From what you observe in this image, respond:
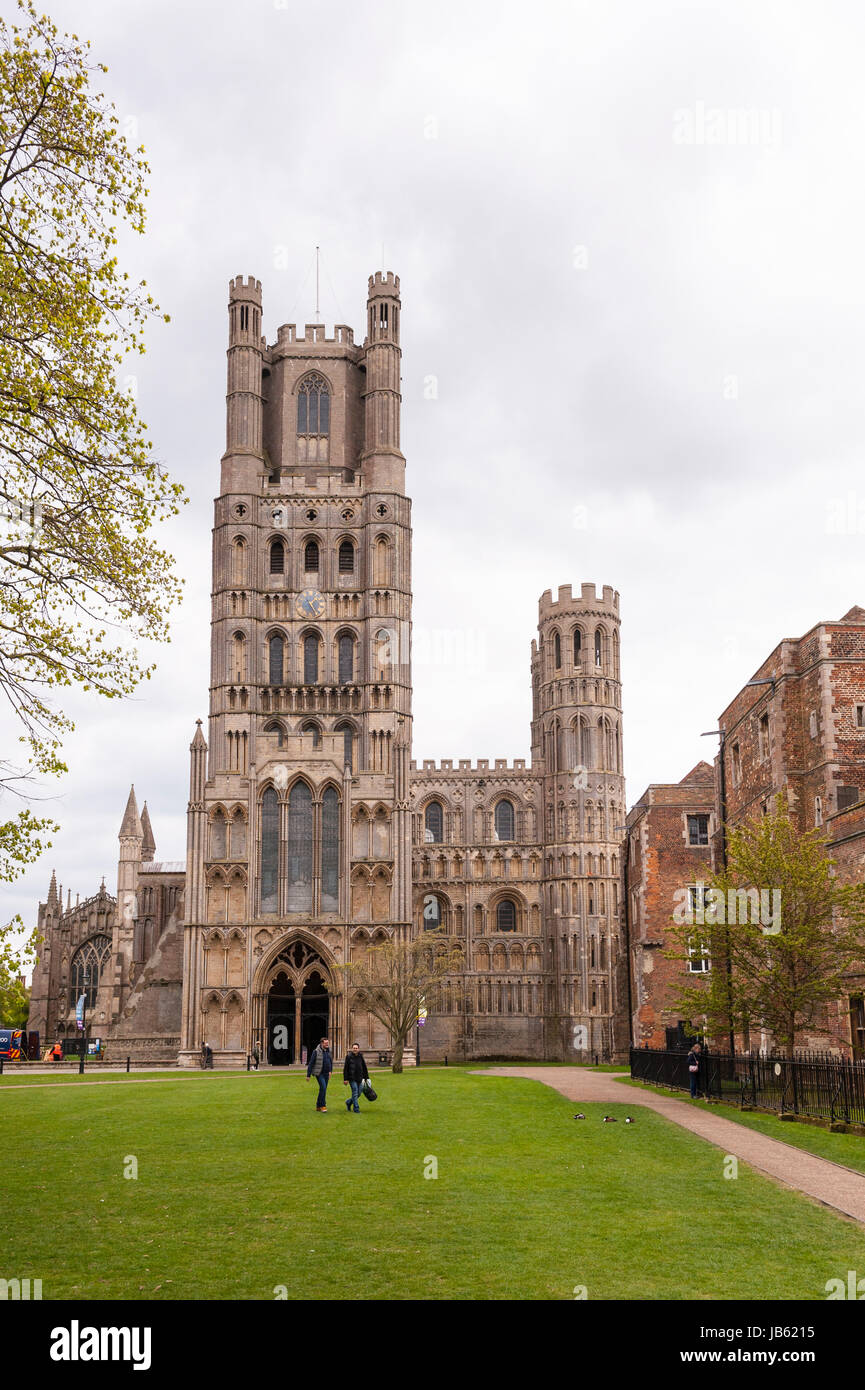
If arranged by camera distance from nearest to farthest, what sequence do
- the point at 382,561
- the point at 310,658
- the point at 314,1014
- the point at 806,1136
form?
the point at 806,1136 → the point at 314,1014 → the point at 382,561 → the point at 310,658

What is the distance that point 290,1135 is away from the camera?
21188 millimetres

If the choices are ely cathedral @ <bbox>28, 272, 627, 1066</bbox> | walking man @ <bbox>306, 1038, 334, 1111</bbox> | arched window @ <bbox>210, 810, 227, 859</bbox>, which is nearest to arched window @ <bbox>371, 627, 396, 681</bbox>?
ely cathedral @ <bbox>28, 272, 627, 1066</bbox>

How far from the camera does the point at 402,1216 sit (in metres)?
13.2

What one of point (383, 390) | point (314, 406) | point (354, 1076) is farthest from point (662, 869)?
point (314, 406)

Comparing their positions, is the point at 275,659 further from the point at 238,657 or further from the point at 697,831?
the point at 697,831

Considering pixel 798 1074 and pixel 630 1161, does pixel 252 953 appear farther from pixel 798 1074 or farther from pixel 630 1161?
pixel 630 1161

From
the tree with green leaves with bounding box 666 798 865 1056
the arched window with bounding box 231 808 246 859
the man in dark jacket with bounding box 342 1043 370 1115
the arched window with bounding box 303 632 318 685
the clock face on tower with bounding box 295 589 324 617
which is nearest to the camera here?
the man in dark jacket with bounding box 342 1043 370 1115

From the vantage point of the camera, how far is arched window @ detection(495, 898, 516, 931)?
77.7 metres

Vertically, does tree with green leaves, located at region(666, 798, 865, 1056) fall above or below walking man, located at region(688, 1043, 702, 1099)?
above

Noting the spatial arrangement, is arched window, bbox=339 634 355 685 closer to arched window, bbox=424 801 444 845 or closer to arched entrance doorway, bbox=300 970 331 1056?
arched entrance doorway, bbox=300 970 331 1056

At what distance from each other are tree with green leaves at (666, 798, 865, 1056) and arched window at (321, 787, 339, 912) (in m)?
33.6

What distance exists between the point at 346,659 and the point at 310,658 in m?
1.91

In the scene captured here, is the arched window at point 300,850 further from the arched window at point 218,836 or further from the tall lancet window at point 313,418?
the tall lancet window at point 313,418
